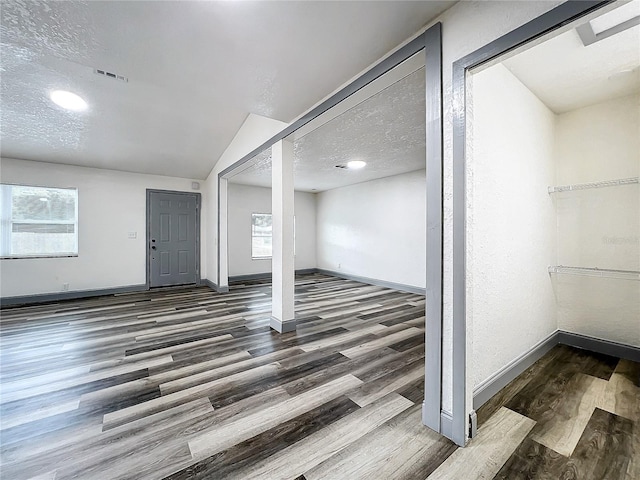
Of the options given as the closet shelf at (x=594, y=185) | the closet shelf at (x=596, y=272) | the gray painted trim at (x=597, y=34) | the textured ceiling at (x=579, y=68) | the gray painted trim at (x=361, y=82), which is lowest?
the closet shelf at (x=596, y=272)

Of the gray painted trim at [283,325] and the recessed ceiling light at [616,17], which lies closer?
the recessed ceiling light at [616,17]

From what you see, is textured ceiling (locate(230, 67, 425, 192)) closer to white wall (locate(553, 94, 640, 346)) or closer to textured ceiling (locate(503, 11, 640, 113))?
textured ceiling (locate(503, 11, 640, 113))

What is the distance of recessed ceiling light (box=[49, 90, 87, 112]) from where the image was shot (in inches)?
124

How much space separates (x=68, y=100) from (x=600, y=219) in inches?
244

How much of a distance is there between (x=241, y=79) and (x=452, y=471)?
116 inches

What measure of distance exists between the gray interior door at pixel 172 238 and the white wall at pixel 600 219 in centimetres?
645

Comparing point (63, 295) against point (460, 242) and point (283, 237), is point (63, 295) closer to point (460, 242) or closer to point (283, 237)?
point (283, 237)

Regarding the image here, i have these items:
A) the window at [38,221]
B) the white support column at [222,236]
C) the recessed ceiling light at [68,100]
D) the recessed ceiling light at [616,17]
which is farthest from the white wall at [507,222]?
the window at [38,221]

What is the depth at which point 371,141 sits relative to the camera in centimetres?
366

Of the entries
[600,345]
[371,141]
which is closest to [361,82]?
[371,141]

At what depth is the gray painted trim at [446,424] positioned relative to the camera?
1.51 meters

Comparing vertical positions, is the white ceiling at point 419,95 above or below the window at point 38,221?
above

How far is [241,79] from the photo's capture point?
84.8 inches

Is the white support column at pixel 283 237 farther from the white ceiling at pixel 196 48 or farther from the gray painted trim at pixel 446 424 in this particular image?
the gray painted trim at pixel 446 424
